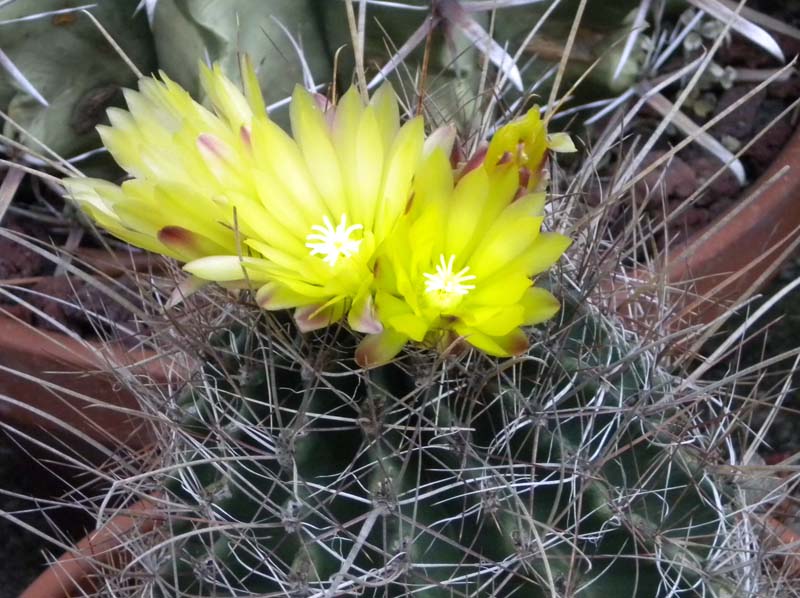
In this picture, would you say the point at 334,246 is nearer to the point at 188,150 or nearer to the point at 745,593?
the point at 188,150

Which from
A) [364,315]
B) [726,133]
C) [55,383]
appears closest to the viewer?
[364,315]

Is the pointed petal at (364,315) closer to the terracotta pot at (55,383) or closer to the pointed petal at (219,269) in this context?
the pointed petal at (219,269)

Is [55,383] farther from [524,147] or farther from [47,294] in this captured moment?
[524,147]

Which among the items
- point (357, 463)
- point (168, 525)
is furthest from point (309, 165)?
point (168, 525)

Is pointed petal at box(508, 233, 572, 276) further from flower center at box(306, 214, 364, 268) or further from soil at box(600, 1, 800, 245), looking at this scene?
soil at box(600, 1, 800, 245)

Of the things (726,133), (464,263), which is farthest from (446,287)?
(726,133)
